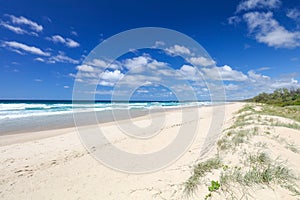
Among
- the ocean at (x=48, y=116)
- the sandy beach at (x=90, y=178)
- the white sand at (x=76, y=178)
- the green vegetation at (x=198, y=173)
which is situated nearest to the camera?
the green vegetation at (x=198, y=173)

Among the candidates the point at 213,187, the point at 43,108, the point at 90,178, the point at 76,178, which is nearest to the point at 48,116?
the point at 43,108

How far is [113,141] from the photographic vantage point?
859 cm

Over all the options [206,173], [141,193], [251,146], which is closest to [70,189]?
[141,193]

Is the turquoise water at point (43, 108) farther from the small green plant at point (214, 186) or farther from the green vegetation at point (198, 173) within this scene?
the small green plant at point (214, 186)

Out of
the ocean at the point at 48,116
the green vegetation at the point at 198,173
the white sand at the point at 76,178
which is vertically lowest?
the white sand at the point at 76,178

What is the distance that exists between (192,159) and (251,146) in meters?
1.94

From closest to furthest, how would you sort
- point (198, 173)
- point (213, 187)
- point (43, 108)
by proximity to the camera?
point (213, 187), point (198, 173), point (43, 108)

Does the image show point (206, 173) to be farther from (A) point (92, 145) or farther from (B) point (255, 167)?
(A) point (92, 145)

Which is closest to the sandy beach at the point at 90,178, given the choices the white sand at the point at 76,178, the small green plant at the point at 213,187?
the white sand at the point at 76,178

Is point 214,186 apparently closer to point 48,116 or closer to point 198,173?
point 198,173

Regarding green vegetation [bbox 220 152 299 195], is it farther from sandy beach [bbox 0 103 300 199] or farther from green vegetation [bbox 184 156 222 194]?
green vegetation [bbox 184 156 222 194]

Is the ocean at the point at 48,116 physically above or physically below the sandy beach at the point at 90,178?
above

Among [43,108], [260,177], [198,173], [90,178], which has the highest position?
[43,108]

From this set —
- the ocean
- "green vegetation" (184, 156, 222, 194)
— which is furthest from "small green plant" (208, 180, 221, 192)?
the ocean
